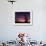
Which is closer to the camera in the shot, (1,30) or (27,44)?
(27,44)

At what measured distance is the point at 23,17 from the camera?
546 centimetres

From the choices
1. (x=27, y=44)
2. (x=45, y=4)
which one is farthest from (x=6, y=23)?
(x=27, y=44)

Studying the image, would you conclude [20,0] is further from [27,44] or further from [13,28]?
[27,44]

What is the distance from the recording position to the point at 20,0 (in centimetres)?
545

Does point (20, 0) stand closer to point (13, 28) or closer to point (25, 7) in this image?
point (25, 7)

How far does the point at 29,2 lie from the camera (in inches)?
213

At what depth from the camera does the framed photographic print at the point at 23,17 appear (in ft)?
17.7

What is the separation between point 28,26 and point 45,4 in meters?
1.10

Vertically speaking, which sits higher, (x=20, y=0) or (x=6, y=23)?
Answer: (x=20, y=0)

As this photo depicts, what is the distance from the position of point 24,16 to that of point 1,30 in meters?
1.09

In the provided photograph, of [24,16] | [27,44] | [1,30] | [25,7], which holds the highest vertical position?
[25,7]

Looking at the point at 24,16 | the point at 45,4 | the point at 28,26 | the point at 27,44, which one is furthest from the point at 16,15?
the point at 27,44

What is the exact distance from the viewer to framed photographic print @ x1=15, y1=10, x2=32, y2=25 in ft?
17.7

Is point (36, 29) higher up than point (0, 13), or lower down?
lower down
